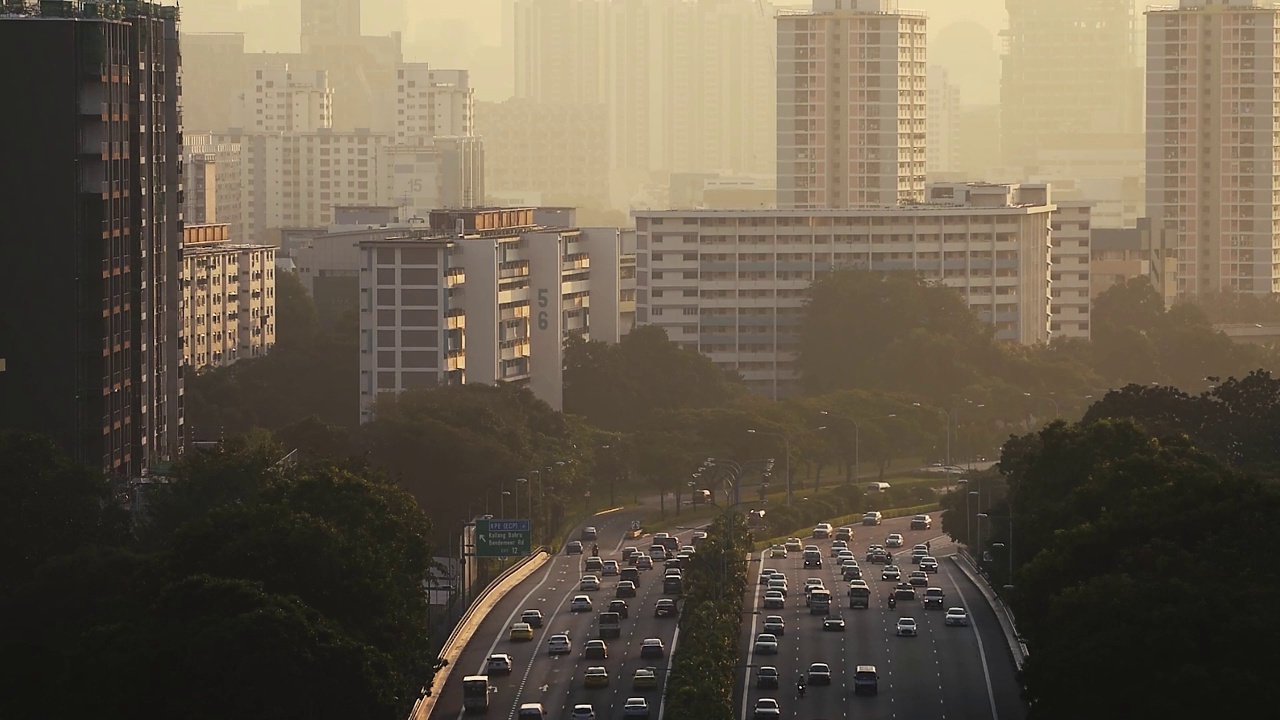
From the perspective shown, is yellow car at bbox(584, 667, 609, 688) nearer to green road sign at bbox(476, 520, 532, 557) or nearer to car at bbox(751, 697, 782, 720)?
car at bbox(751, 697, 782, 720)

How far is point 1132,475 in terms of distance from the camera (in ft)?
156

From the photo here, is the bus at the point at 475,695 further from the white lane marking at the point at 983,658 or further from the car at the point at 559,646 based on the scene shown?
the white lane marking at the point at 983,658

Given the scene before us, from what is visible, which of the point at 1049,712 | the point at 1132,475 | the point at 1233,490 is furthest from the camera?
the point at 1132,475

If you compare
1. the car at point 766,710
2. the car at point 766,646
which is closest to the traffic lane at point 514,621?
the car at point 766,646

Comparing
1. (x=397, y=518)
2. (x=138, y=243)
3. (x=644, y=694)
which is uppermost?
(x=138, y=243)

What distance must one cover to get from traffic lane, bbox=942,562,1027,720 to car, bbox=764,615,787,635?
4015 millimetres

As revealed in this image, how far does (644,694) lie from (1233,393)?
2268cm

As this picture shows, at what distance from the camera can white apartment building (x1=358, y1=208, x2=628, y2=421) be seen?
86.3m

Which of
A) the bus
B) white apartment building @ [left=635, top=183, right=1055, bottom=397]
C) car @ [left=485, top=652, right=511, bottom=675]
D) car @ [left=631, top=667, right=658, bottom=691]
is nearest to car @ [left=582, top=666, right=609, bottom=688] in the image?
car @ [left=631, top=667, right=658, bottom=691]

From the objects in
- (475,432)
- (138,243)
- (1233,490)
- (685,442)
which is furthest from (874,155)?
(1233,490)

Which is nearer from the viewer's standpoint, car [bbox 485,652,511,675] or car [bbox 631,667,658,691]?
car [bbox 631,667,658,691]

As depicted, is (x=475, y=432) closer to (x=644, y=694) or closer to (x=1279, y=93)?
(x=644, y=694)

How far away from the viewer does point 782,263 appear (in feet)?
367

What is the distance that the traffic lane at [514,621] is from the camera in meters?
49.0
